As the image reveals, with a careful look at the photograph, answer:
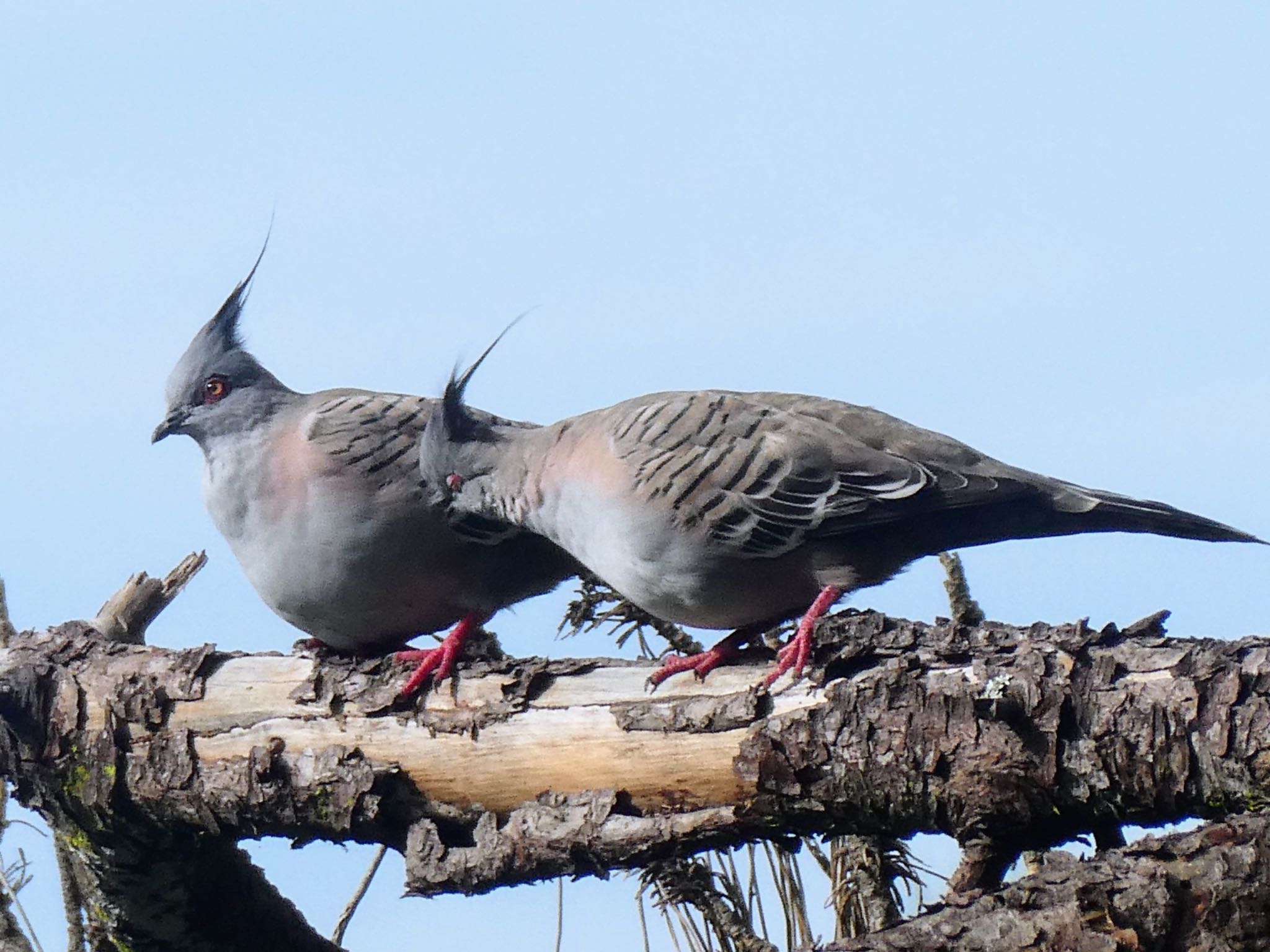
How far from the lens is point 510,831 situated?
3605 millimetres

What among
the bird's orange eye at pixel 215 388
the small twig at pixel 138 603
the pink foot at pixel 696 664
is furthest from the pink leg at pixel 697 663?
the small twig at pixel 138 603

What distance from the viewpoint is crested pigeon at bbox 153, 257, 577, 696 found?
436 cm

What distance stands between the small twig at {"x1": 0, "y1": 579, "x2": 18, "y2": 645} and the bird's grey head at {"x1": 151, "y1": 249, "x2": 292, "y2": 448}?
0.89 metres

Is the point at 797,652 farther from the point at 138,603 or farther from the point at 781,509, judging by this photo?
the point at 138,603

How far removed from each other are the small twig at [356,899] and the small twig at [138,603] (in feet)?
4.02

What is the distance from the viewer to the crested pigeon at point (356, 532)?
436 cm

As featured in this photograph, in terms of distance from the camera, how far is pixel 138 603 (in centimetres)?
537

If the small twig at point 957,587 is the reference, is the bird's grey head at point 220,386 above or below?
A: above

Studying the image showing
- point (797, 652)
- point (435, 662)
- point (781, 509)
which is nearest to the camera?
point (797, 652)

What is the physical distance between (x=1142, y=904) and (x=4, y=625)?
4.03m

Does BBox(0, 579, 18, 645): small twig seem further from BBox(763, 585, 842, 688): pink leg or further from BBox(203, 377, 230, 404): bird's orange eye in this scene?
BBox(763, 585, 842, 688): pink leg

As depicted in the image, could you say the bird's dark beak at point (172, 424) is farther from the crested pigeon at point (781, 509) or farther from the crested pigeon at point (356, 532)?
the crested pigeon at point (781, 509)

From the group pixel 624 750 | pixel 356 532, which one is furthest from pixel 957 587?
pixel 356 532

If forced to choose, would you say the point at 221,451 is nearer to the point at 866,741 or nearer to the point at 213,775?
the point at 213,775
